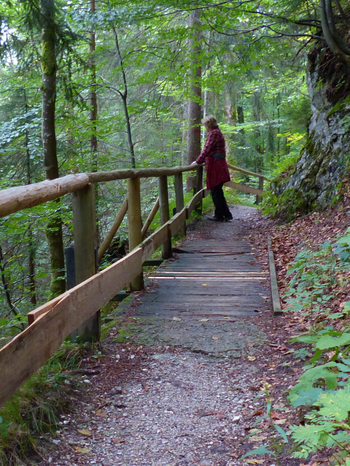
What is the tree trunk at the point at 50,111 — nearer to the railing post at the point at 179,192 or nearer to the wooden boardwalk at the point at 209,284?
the railing post at the point at 179,192

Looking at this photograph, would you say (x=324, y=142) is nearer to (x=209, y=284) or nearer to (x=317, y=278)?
(x=209, y=284)

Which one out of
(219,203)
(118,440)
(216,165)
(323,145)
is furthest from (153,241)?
(219,203)

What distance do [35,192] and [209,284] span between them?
357 centimetres

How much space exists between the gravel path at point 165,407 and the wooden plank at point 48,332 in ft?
1.48

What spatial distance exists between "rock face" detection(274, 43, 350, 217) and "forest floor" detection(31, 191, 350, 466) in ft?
13.3

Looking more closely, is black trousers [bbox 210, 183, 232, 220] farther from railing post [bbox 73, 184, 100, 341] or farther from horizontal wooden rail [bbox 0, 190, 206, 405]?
railing post [bbox 73, 184, 100, 341]

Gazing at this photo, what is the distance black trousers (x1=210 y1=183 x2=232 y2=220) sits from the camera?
10011mm

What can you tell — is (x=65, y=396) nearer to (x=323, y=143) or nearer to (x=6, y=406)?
(x=6, y=406)

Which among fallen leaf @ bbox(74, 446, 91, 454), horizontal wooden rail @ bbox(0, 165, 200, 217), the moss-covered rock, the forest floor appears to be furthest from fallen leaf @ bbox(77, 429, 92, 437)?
the moss-covered rock

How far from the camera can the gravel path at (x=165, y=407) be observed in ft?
7.42

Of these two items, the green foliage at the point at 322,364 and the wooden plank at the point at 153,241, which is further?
the wooden plank at the point at 153,241

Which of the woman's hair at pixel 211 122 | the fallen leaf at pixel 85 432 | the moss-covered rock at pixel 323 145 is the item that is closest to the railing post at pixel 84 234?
the fallen leaf at pixel 85 432

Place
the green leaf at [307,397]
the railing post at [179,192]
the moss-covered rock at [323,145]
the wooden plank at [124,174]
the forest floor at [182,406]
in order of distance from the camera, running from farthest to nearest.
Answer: the railing post at [179,192] → the moss-covered rock at [323,145] → the wooden plank at [124,174] → the forest floor at [182,406] → the green leaf at [307,397]

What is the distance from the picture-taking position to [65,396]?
2.67m
